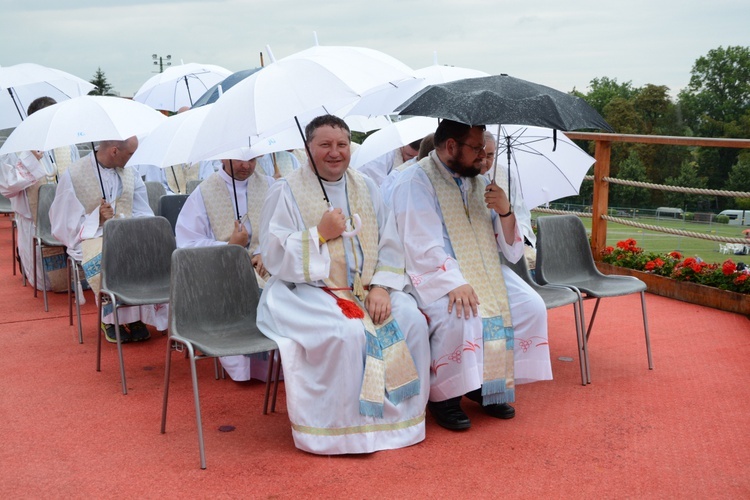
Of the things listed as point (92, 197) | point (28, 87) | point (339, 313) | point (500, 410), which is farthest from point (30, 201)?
point (500, 410)

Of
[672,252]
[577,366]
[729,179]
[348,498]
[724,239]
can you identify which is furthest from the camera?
[729,179]

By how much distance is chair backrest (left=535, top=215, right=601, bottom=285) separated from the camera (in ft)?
17.8

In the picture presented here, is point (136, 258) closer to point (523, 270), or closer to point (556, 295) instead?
point (523, 270)

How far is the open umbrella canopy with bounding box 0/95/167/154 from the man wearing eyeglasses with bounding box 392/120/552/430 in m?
2.06

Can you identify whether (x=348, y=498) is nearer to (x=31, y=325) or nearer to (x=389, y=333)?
(x=389, y=333)

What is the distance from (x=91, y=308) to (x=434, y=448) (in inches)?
161

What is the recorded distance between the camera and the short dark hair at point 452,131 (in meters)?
4.39

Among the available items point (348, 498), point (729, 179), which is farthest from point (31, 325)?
point (729, 179)

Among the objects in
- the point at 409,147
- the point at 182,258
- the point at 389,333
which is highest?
the point at 409,147

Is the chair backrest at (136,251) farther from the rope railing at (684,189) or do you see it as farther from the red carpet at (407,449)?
the rope railing at (684,189)

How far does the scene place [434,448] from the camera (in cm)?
397

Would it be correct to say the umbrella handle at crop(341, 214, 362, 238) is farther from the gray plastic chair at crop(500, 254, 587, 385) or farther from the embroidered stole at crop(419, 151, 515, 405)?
the gray plastic chair at crop(500, 254, 587, 385)

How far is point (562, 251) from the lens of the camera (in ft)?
18.2

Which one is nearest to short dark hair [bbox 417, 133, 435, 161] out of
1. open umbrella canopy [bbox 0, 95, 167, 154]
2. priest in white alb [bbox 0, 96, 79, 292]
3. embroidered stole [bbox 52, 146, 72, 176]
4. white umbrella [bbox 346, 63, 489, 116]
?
white umbrella [bbox 346, 63, 489, 116]
